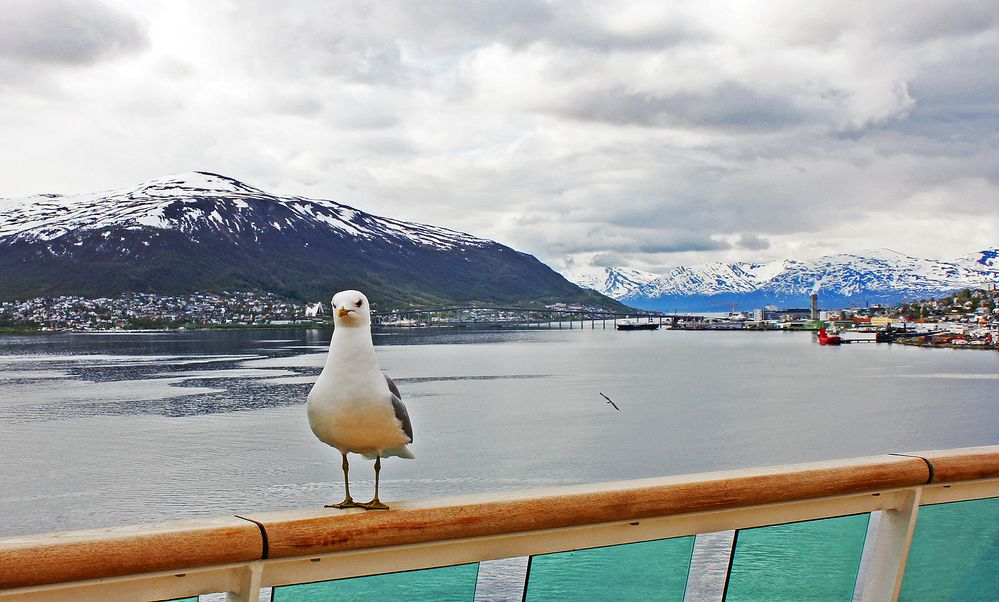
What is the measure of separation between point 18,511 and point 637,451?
51.4ft

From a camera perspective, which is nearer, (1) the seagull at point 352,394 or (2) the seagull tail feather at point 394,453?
(1) the seagull at point 352,394

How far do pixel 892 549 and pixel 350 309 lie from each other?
1390 millimetres

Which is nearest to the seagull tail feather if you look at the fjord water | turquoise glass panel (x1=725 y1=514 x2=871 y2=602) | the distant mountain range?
A: turquoise glass panel (x1=725 y1=514 x2=871 y2=602)

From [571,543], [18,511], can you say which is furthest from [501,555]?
[18,511]

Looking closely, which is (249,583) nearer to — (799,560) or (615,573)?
(615,573)

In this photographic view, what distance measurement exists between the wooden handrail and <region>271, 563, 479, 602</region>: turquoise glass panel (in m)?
0.08

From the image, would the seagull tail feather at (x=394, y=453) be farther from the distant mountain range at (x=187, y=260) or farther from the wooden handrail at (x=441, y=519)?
the distant mountain range at (x=187, y=260)

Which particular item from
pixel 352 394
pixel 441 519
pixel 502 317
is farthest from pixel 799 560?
pixel 502 317

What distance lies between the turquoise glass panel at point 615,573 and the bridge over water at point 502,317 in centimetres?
14277

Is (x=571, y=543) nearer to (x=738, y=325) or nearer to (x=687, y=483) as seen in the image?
(x=687, y=483)

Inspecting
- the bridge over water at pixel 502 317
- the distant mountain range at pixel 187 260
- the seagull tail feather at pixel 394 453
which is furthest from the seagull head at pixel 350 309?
the distant mountain range at pixel 187 260

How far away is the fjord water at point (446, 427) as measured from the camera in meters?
21.9

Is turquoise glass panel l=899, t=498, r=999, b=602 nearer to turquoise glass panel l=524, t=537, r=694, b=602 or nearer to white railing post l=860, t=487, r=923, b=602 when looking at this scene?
white railing post l=860, t=487, r=923, b=602

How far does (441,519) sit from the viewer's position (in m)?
1.73
